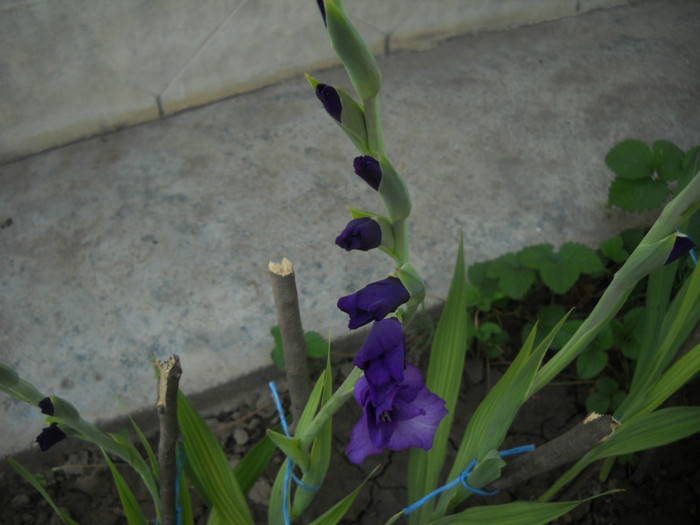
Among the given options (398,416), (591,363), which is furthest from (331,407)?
(591,363)

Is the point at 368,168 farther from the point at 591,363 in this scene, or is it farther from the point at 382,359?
the point at 591,363

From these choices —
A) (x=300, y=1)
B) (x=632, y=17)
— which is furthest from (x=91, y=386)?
(x=632, y=17)

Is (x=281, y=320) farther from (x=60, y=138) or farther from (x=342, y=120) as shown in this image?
(x=60, y=138)

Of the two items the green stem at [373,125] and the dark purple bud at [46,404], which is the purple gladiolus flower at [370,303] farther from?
the dark purple bud at [46,404]

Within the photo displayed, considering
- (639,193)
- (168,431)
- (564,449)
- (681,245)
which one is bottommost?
(639,193)

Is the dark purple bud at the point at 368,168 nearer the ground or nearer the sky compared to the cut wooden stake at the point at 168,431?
nearer the sky

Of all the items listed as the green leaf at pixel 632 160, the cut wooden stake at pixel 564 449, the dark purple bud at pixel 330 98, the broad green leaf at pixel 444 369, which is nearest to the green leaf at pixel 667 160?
the green leaf at pixel 632 160
